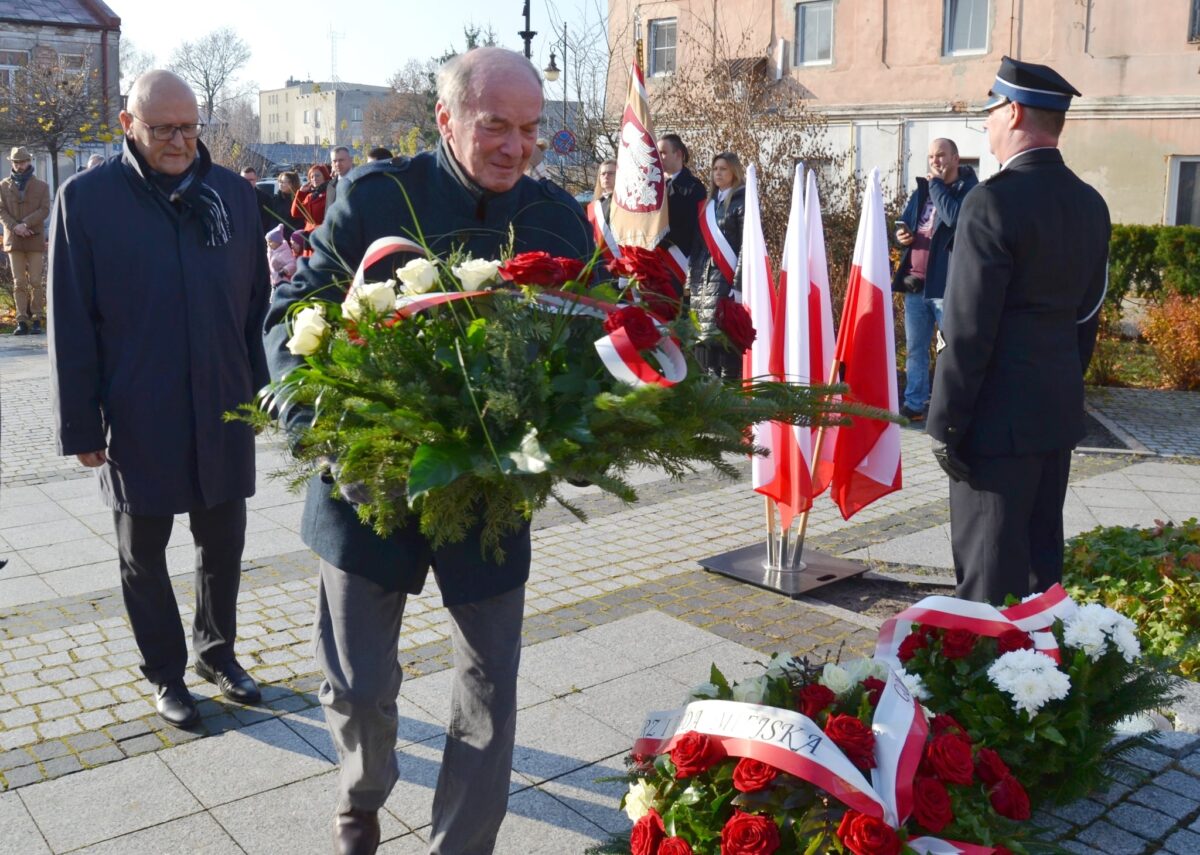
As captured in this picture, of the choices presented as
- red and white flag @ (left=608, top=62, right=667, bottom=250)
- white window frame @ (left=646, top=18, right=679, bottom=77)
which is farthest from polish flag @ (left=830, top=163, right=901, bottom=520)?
white window frame @ (left=646, top=18, right=679, bottom=77)

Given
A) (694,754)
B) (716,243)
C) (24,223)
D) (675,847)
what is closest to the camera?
(675,847)

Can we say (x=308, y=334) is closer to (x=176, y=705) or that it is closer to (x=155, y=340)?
(x=155, y=340)

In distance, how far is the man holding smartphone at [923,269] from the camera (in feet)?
30.9

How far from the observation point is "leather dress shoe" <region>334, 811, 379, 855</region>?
10.3ft

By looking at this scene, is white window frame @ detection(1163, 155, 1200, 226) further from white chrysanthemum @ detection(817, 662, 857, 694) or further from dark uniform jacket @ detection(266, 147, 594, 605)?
dark uniform jacket @ detection(266, 147, 594, 605)

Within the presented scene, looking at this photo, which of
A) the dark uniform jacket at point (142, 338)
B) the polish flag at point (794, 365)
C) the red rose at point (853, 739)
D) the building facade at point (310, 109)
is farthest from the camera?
the building facade at point (310, 109)

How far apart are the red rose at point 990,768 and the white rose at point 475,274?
70.5 inches

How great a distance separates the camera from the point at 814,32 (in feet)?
88.6

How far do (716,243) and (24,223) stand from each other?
1051 cm

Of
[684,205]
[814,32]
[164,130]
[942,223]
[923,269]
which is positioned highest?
[814,32]

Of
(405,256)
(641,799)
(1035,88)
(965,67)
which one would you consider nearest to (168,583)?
(405,256)

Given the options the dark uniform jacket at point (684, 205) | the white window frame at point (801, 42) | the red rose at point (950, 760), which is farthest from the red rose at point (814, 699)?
the white window frame at point (801, 42)

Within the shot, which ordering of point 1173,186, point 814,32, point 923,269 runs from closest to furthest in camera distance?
1. point 923,269
2. point 1173,186
3. point 814,32

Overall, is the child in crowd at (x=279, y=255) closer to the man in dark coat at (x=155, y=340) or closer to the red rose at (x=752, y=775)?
the man in dark coat at (x=155, y=340)
